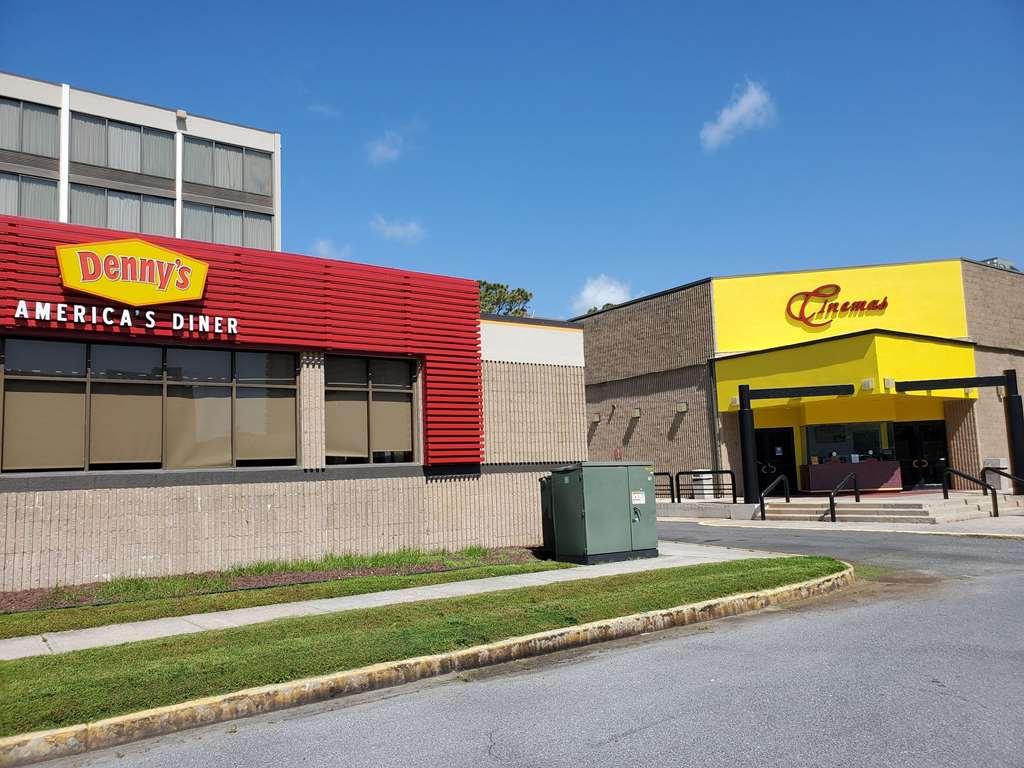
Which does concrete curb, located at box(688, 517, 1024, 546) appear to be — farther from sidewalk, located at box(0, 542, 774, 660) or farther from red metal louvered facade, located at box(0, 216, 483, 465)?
red metal louvered facade, located at box(0, 216, 483, 465)

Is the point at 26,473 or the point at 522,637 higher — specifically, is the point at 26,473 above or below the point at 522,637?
above

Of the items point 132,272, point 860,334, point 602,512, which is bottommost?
point 602,512

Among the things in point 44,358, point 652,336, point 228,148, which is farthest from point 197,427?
point 228,148

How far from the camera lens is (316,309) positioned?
1427 centimetres

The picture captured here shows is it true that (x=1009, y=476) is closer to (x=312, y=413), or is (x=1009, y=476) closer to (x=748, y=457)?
(x=748, y=457)

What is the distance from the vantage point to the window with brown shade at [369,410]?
14695 mm

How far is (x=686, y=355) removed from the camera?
31.2 m

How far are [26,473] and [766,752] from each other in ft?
35.0

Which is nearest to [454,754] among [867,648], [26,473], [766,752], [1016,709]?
[766,752]

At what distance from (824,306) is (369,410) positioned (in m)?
20.2

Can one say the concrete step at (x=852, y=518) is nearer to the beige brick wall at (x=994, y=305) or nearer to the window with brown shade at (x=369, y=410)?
the beige brick wall at (x=994, y=305)

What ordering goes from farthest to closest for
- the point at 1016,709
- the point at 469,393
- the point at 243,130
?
1. the point at 243,130
2. the point at 469,393
3. the point at 1016,709

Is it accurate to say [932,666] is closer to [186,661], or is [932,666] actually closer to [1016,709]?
[1016,709]

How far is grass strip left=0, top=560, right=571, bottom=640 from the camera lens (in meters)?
9.62
